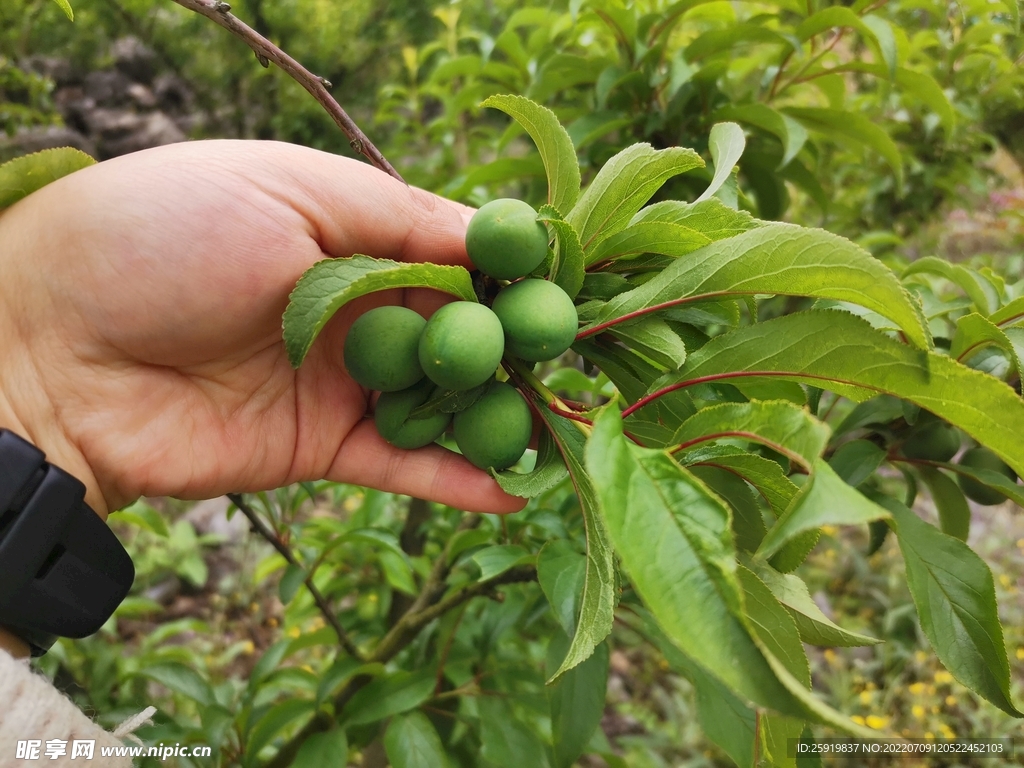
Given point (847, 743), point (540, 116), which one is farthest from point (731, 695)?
point (847, 743)

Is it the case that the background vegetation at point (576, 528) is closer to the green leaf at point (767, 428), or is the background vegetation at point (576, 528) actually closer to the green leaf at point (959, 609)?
the green leaf at point (959, 609)

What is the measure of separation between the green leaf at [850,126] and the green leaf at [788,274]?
3.13 ft

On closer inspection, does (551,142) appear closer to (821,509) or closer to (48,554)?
(821,509)

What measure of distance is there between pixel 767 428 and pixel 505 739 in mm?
1013

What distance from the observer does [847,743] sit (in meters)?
2.20

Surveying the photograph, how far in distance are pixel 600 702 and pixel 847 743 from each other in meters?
1.67

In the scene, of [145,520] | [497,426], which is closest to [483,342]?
[497,426]

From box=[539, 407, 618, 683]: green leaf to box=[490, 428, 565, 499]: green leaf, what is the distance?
0.07ft

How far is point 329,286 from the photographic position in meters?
0.64

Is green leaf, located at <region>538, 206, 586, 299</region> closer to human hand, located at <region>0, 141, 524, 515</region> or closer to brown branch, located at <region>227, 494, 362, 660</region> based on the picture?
human hand, located at <region>0, 141, 524, 515</region>

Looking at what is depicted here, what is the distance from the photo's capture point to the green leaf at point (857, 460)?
99 centimetres

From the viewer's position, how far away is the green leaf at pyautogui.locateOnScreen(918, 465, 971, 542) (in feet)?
3.48

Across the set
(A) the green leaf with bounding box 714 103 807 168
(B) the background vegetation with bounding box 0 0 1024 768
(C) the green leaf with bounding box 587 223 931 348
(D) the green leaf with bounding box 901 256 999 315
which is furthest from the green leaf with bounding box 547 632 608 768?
(A) the green leaf with bounding box 714 103 807 168

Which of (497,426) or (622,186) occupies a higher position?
(622,186)
